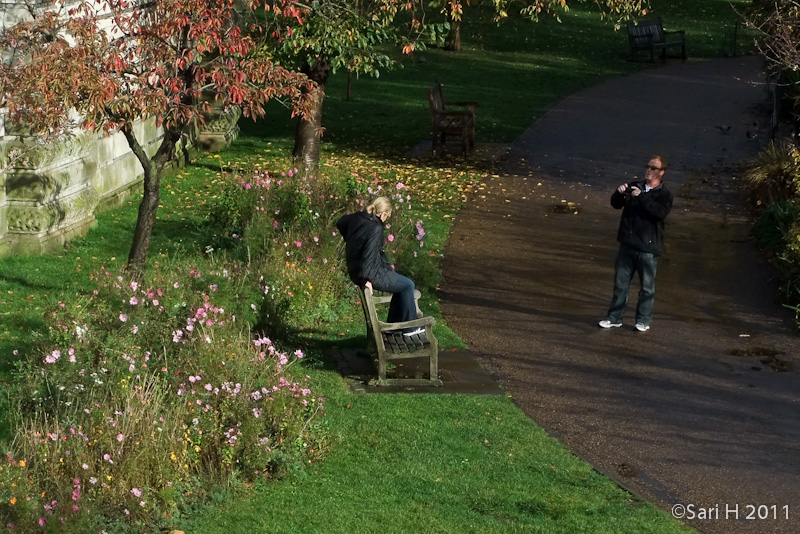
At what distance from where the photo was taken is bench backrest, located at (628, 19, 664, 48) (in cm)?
3303

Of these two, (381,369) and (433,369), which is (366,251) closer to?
(381,369)

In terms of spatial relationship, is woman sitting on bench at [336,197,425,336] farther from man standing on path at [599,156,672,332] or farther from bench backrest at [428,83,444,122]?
bench backrest at [428,83,444,122]

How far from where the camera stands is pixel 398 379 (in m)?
9.77

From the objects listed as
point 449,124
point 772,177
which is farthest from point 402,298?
point 449,124

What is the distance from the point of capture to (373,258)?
9.88 metres

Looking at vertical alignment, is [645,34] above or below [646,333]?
above

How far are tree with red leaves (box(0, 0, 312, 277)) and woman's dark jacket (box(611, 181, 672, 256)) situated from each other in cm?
335

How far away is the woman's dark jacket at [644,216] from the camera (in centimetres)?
1122

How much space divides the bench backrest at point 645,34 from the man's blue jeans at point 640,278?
22.6 meters

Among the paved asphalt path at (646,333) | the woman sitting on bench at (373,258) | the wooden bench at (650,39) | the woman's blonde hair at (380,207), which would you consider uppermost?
the wooden bench at (650,39)

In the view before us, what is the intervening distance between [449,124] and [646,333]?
32.7 ft

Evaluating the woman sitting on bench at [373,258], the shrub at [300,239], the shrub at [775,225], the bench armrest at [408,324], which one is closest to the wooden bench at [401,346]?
the bench armrest at [408,324]

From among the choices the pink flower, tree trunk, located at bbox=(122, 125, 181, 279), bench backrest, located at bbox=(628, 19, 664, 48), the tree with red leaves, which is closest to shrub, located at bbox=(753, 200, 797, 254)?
the tree with red leaves

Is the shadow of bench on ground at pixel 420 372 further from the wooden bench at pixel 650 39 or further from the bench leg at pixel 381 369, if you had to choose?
the wooden bench at pixel 650 39
